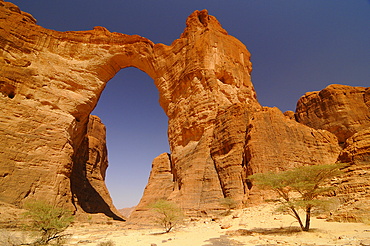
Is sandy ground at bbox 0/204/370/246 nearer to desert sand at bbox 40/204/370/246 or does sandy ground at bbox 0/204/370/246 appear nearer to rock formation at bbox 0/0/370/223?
desert sand at bbox 40/204/370/246

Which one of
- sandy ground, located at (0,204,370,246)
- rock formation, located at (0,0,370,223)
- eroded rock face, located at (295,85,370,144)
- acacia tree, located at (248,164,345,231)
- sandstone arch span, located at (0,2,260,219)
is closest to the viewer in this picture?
sandy ground, located at (0,204,370,246)

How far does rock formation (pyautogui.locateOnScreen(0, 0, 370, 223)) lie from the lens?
20688 millimetres

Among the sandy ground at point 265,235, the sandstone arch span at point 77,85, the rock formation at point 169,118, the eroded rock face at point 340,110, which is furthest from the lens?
the eroded rock face at point 340,110

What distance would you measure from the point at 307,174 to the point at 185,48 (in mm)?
29002

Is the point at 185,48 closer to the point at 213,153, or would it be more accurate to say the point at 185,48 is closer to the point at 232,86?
the point at 232,86

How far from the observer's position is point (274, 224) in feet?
42.3

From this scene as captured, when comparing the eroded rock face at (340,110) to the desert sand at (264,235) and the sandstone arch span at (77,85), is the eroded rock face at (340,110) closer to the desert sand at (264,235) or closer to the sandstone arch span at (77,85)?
the sandstone arch span at (77,85)

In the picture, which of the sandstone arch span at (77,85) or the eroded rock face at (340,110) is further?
the eroded rock face at (340,110)

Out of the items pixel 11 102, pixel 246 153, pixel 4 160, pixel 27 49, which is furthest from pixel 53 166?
pixel 246 153

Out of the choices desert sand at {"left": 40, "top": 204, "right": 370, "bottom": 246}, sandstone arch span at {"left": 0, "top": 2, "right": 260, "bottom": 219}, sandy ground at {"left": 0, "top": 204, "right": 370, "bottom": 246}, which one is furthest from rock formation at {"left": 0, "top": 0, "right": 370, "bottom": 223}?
sandy ground at {"left": 0, "top": 204, "right": 370, "bottom": 246}

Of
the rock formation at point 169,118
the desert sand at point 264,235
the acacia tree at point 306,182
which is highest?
the rock formation at point 169,118

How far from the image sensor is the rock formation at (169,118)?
2069 centimetres

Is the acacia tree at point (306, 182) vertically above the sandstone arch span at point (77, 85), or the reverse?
the sandstone arch span at point (77, 85)

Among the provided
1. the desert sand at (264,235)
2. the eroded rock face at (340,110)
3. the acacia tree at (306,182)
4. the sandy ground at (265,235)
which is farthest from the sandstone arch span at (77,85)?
the eroded rock face at (340,110)
